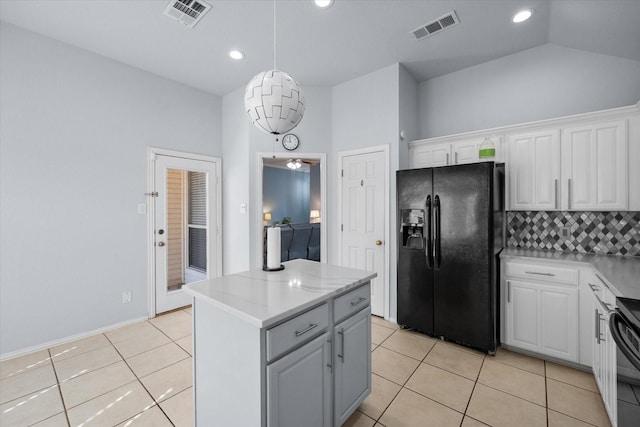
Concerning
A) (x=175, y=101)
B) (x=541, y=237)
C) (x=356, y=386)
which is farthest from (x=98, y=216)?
(x=541, y=237)

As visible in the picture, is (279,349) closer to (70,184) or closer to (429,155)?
(429,155)

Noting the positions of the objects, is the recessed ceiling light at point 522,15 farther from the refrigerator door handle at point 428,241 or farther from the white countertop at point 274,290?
the white countertop at point 274,290

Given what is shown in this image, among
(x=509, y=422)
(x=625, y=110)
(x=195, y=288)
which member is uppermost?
(x=625, y=110)

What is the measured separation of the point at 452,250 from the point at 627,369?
57.5 inches

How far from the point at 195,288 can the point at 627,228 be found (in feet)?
11.7

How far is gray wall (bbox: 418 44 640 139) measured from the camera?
2.69 meters

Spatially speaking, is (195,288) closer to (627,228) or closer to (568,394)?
(568,394)

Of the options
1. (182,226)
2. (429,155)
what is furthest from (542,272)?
(182,226)

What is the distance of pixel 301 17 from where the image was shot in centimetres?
247

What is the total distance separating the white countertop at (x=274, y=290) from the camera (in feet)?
4.11

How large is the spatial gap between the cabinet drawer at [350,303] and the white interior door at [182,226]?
286 cm

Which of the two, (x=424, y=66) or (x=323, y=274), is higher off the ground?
(x=424, y=66)

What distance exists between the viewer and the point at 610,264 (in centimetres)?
219

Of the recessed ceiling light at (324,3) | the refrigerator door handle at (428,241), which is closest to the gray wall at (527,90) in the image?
the refrigerator door handle at (428,241)
